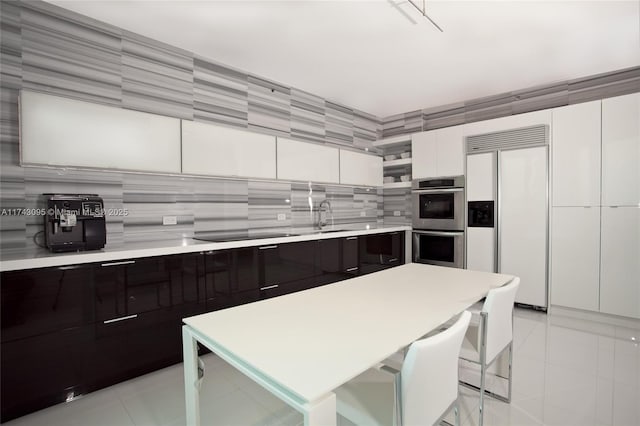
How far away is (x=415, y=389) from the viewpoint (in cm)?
108

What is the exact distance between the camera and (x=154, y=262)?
2.24m

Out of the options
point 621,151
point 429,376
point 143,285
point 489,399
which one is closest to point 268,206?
point 143,285

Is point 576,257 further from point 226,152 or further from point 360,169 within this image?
point 226,152

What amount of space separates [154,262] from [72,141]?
1.00m

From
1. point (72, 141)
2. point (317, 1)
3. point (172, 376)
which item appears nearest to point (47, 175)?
point (72, 141)

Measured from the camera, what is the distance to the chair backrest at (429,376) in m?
1.04

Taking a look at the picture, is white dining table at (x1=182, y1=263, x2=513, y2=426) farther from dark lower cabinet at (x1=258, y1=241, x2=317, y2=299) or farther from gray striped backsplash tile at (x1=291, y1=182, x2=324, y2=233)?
gray striped backsplash tile at (x1=291, y1=182, x2=324, y2=233)

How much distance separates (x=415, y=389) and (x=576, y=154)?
11.9ft

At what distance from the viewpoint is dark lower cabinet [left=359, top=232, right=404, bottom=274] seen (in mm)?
4039

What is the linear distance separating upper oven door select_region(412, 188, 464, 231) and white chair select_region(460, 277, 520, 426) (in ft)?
8.13

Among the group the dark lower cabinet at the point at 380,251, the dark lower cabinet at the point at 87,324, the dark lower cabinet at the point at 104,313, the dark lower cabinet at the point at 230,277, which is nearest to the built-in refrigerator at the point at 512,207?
the dark lower cabinet at the point at 380,251

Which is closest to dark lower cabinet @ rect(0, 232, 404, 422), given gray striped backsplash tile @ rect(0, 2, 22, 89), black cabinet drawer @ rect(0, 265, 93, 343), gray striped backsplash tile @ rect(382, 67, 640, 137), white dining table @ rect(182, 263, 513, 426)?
black cabinet drawer @ rect(0, 265, 93, 343)

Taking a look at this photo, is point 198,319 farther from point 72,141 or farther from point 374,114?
point 374,114

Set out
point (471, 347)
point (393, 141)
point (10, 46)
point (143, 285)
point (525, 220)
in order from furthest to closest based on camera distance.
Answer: point (393, 141) → point (525, 220) → point (143, 285) → point (10, 46) → point (471, 347)
